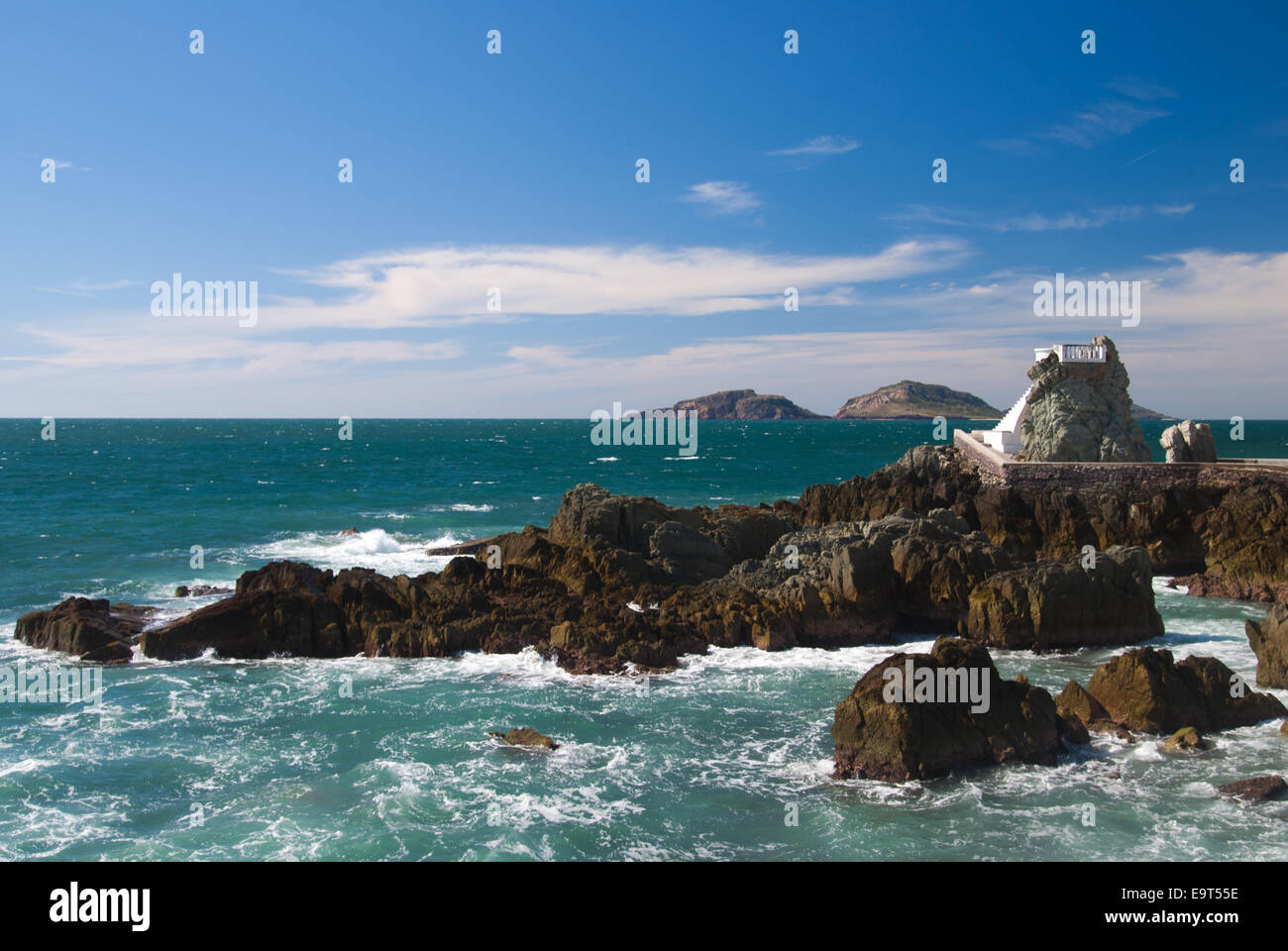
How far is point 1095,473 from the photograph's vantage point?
35.6 meters

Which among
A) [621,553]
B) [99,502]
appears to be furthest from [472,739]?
[99,502]

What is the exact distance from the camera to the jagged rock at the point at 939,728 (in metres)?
14.3

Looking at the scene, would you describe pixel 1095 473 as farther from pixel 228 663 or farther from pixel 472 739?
pixel 228 663

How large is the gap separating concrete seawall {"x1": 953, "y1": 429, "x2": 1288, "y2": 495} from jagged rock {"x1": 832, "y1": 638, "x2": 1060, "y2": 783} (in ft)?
74.0

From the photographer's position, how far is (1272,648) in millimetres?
18156

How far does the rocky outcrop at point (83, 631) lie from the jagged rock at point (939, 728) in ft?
56.0

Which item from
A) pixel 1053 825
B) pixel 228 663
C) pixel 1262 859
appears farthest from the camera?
pixel 228 663

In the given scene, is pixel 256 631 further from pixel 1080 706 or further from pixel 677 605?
pixel 1080 706

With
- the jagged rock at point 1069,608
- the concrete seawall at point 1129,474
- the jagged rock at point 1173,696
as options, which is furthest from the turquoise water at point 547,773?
the concrete seawall at point 1129,474

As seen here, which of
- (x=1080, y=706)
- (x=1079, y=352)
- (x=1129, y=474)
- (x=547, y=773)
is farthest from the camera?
(x=1079, y=352)

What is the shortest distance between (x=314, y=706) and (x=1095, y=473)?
30199mm

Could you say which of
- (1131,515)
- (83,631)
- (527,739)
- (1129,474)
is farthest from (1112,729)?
(1129,474)

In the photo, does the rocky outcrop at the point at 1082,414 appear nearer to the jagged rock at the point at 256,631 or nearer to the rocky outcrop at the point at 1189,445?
the rocky outcrop at the point at 1189,445

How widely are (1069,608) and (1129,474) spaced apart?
54.2 ft
